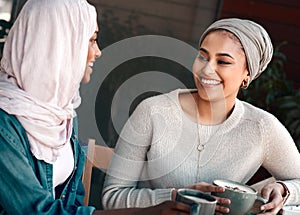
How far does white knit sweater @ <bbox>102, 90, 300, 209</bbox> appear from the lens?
185 centimetres

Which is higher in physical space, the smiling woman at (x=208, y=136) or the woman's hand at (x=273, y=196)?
the smiling woman at (x=208, y=136)

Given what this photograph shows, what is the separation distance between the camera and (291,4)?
13.3ft

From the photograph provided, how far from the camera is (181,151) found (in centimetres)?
192

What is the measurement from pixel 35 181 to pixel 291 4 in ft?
9.72

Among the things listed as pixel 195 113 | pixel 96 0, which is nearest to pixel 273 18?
pixel 96 0

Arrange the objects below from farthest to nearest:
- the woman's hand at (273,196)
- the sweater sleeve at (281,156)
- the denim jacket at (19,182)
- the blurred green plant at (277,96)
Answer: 1. the blurred green plant at (277,96)
2. the sweater sleeve at (281,156)
3. the woman's hand at (273,196)
4. the denim jacket at (19,182)

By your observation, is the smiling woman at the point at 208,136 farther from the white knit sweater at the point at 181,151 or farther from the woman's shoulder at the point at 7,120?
the woman's shoulder at the point at 7,120

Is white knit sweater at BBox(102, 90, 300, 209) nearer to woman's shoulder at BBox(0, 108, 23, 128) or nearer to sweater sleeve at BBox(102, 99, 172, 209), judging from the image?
sweater sleeve at BBox(102, 99, 172, 209)

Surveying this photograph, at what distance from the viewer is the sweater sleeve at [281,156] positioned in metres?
1.98

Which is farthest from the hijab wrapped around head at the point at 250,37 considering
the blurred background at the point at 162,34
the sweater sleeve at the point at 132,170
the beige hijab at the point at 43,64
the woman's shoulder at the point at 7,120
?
the blurred background at the point at 162,34

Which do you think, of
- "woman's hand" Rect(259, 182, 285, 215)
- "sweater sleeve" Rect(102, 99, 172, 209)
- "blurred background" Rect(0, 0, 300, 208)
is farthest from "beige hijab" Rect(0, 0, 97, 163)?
"blurred background" Rect(0, 0, 300, 208)

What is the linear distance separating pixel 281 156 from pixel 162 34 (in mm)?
1926

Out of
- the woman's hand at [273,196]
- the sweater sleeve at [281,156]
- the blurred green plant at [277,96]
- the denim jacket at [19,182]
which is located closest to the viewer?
the denim jacket at [19,182]

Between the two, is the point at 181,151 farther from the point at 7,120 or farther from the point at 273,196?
the point at 7,120
